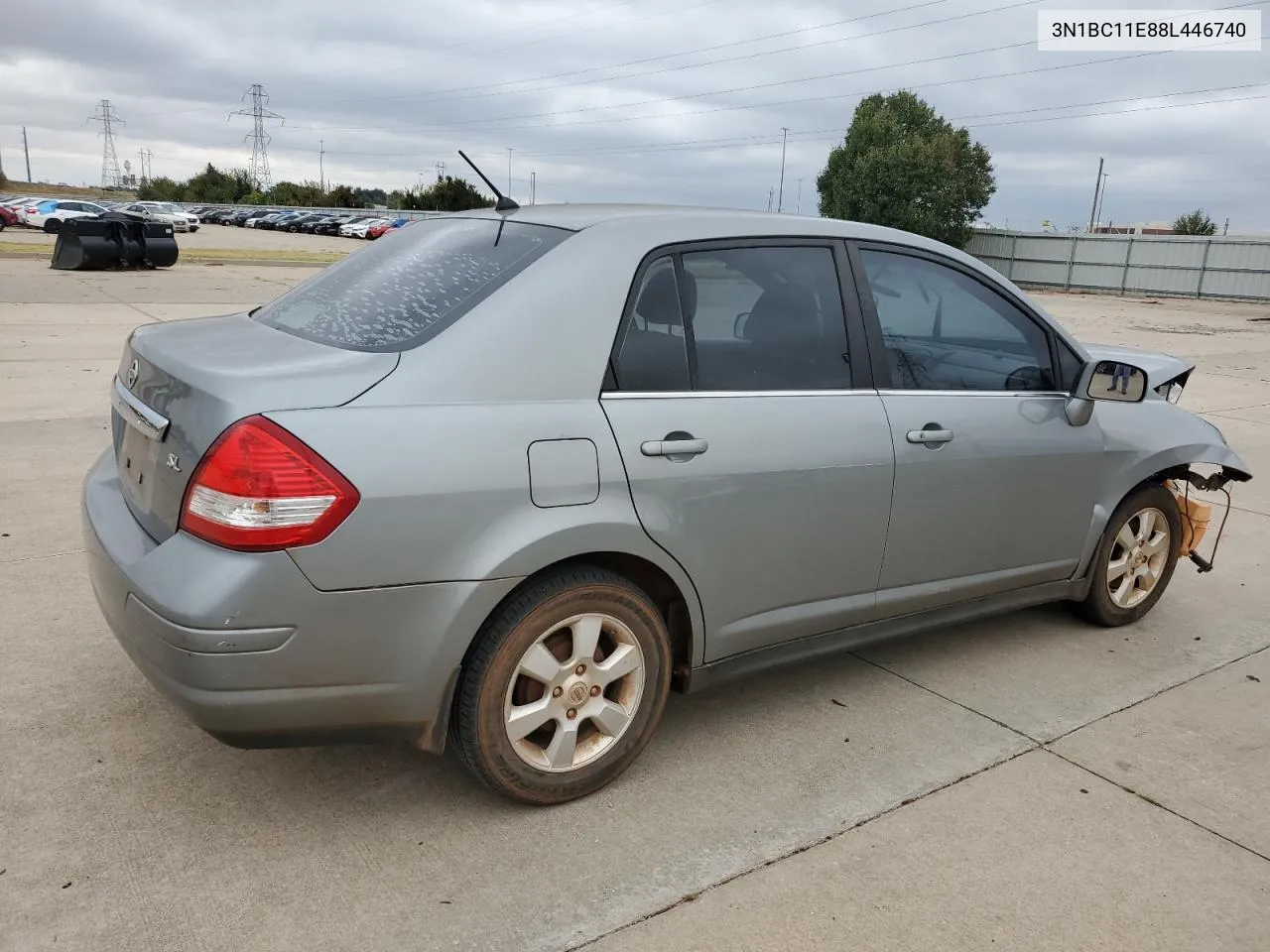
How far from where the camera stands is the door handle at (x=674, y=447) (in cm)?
277

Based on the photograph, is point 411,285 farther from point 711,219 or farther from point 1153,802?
point 1153,802

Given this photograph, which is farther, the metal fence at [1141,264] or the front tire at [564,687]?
the metal fence at [1141,264]

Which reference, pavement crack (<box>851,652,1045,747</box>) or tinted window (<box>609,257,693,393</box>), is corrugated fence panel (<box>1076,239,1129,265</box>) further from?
tinted window (<box>609,257,693,393</box>)

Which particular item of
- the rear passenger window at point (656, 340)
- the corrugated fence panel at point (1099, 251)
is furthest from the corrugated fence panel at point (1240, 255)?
the rear passenger window at point (656, 340)

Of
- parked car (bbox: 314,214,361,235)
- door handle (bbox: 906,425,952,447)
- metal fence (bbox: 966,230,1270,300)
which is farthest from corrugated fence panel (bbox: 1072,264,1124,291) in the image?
parked car (bbox: 314,214,361,235)

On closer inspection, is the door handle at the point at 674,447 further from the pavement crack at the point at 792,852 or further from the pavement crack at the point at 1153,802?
the pavement crack at the point at 1153,802

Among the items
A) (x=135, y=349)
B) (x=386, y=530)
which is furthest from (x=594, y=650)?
(x=135, y=349)

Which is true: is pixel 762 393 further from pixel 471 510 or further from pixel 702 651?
pixel 471 510

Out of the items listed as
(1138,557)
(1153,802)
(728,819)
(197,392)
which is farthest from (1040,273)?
(197,392)

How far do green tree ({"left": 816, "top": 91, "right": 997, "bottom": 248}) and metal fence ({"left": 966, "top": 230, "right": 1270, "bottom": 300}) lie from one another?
10.9 metres

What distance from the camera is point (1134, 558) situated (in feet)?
14.2

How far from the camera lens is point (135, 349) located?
2.99m

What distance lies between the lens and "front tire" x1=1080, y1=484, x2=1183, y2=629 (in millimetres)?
4199

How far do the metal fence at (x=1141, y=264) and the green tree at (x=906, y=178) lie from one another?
10.9m
